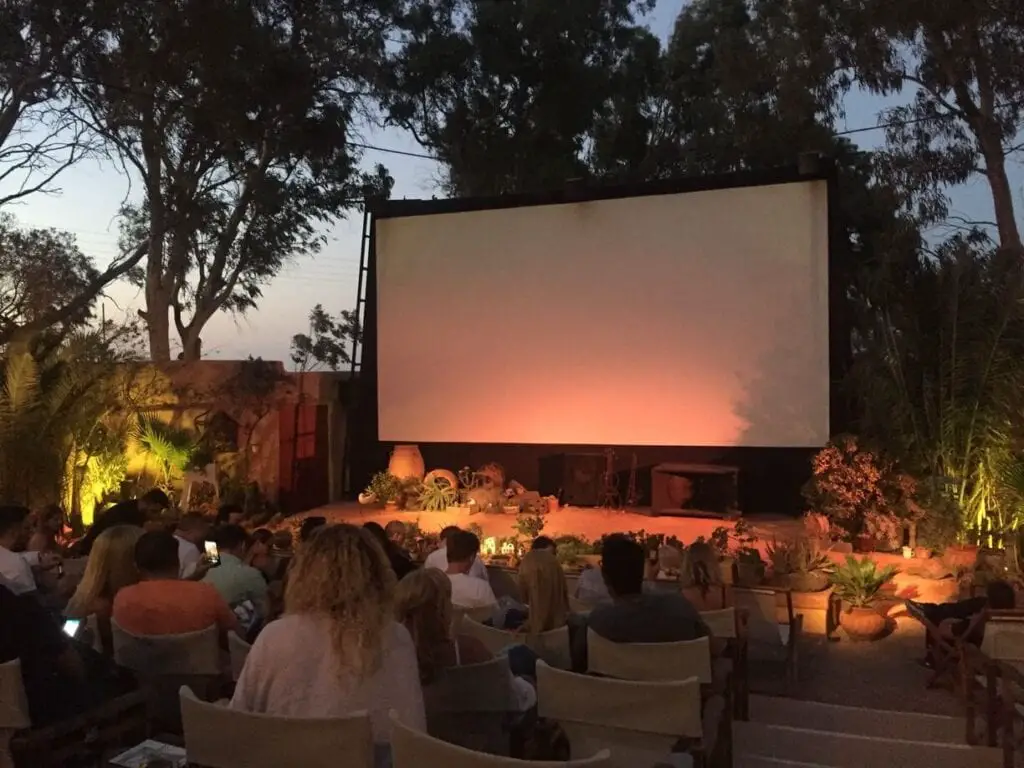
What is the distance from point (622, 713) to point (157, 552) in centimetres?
151

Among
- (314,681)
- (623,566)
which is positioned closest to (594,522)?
(623,566)

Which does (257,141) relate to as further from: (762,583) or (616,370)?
(762,583)

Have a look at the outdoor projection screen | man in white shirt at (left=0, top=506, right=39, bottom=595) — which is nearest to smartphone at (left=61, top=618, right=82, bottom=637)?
man in white shirt at (left=0, top=506, right=39, bottom=595)

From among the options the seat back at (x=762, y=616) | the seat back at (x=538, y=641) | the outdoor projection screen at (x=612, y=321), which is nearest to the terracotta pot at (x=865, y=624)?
the seat back at (x=762, y=616)

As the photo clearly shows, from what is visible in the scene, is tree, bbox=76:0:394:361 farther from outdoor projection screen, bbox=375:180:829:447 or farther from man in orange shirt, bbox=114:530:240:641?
man in orange shirt, bbox=114:530:240:641

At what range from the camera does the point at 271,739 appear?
6.16 ft

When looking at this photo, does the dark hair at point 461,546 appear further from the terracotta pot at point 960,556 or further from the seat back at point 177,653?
the terracotta pot at point 960,556

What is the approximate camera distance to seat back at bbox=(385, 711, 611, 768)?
161cm

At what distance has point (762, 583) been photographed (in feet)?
19.0

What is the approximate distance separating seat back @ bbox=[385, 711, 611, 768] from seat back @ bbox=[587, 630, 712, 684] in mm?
957

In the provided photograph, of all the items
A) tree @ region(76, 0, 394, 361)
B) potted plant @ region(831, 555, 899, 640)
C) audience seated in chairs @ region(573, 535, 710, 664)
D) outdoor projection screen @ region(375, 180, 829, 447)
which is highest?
tree @ region(76, 0, 394, 361)

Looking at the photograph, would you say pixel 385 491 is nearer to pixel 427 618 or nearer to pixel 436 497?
pixel 436 497

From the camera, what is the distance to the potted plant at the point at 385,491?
9438mm

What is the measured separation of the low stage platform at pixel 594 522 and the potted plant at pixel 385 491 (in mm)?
170
